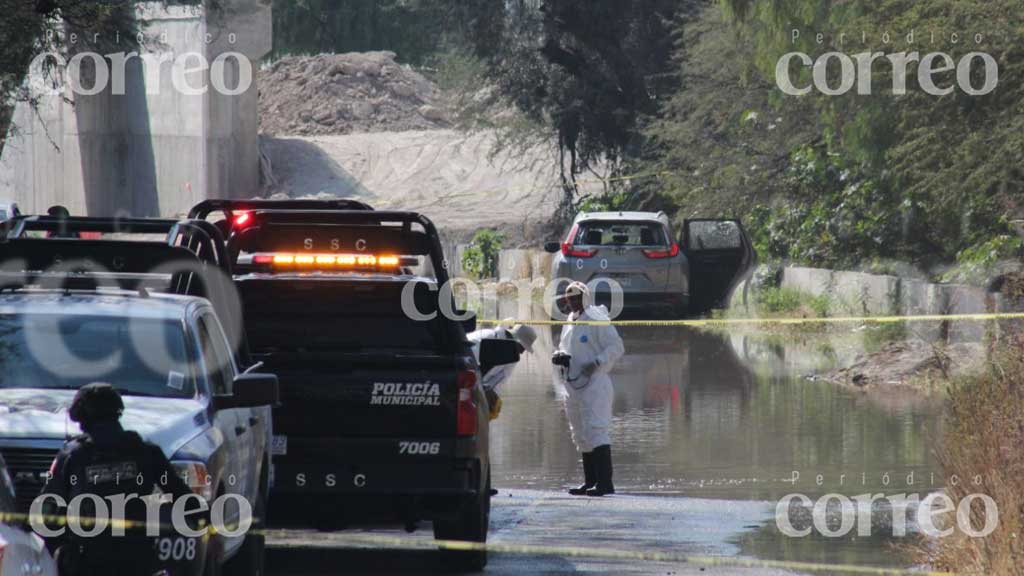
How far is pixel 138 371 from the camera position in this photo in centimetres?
797

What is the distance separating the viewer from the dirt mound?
66.6 m

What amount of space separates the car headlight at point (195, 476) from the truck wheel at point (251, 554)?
3.45 ft

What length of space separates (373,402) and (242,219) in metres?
2.45

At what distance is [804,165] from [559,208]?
13.5 meters

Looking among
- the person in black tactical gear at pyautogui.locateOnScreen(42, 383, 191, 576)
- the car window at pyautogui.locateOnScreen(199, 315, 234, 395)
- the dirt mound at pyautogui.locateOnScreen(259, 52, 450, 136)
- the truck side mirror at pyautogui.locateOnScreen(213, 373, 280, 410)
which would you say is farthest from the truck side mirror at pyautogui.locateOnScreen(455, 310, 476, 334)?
the dirt mound at pyautogui.locateOnScreen(259, 52, 450, 136)

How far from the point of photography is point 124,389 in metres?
7.82

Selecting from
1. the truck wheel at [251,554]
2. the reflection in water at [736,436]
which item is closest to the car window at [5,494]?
the truck wheel at [251,554]

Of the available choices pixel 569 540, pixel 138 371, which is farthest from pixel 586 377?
pixel 138 371

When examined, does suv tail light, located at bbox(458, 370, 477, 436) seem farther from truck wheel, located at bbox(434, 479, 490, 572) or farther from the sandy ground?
the sandy ground

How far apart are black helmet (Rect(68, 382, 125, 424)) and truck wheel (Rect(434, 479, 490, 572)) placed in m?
3.22

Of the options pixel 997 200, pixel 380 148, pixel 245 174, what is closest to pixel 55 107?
pixel 245 174

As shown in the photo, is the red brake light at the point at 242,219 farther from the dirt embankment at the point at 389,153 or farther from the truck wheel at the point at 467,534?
the dirt embankment at the point at 389,153

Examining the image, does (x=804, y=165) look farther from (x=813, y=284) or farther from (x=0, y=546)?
(x=0, y=546)

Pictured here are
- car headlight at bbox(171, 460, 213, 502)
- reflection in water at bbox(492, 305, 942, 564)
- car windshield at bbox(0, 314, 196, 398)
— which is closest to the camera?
car headlight at bbox(171, 460, 213, 502)
